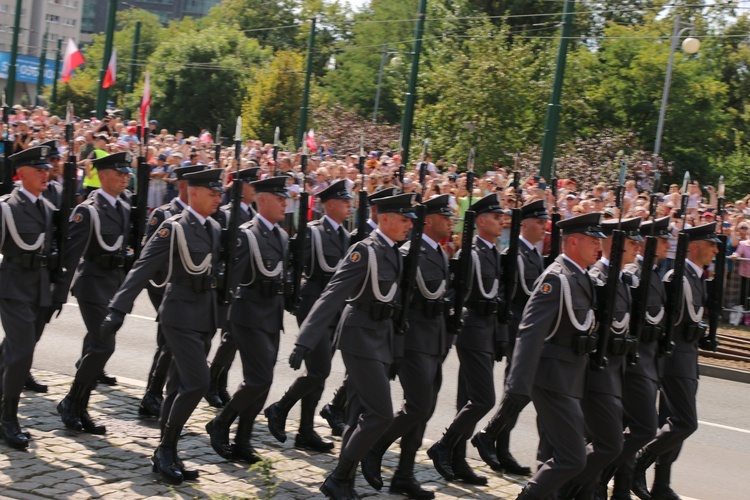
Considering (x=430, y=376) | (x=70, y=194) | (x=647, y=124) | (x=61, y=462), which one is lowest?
(x=61, y=462)

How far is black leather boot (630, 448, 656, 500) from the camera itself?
308 inches

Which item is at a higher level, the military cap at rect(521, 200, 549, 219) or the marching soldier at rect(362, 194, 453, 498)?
the military cap at rect(521, 200, 549, 219)

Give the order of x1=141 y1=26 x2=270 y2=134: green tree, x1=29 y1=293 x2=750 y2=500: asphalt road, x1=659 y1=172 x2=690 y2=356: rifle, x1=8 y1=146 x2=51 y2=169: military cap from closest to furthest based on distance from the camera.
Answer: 1. x1=659 y1=172 x2=690 y2=356: rifle
2. x1=8 y1=146 x2=51 y2=169: military cap
3. x1=29 y1=293 x2=750 y2=500: asphalt road
4. x1=141 y1=26 x2=270 y2=134: green tree

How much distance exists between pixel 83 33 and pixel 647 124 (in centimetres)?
12857

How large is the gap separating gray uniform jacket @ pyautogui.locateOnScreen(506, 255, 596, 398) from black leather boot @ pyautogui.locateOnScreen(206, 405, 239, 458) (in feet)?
7.20

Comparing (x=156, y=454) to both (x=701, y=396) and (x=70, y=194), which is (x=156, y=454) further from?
(x=701, y=396)

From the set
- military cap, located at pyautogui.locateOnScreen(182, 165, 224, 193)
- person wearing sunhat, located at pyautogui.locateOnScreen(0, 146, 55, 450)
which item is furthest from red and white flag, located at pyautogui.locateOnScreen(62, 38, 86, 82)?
military cap, located at pyautogui.locateOnScreen(182, 165, 224, 193)

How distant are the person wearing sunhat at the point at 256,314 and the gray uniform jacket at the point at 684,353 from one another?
2825 millimetres

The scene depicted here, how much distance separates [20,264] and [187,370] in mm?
1527

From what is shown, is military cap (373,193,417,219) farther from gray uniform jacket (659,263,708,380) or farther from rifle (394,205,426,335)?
gray uniform jacket (659,263,708,380)

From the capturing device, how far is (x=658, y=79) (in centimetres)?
3359

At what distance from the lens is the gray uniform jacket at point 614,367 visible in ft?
22.2

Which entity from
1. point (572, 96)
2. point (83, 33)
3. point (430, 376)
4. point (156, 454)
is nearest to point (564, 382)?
point (430, 376)

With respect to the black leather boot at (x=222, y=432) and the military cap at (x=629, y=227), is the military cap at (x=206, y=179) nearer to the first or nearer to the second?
the black leather boot at (x=222, y=432)
